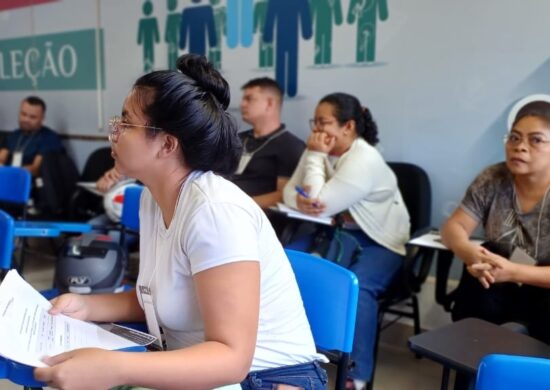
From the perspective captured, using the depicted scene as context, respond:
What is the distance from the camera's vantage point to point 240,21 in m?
3.34

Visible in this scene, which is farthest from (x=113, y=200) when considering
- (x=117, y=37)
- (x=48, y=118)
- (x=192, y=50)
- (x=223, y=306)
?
(x=223, y=306)

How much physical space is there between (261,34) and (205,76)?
7.48ft

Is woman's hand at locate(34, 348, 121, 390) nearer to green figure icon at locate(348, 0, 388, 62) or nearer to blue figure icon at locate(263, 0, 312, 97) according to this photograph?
green figure icon at locate(348, 0, 388, 62)

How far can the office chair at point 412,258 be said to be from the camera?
7.82ft

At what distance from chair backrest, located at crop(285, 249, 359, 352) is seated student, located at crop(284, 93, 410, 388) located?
944 millimetres

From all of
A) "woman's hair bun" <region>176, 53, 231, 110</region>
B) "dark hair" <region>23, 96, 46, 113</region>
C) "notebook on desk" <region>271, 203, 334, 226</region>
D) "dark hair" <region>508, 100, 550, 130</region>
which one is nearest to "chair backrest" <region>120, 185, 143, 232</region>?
"notebook on desk" <region>271, 203, 334, 226</region>

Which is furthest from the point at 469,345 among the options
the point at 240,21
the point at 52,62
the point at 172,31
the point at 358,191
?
the point at 52,62

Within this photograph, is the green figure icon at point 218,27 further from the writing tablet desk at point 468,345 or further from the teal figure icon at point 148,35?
the writing tablet desk at point 468,345

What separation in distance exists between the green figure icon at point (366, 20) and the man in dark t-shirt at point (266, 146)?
20.8 inches

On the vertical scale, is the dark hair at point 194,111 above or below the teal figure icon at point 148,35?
below

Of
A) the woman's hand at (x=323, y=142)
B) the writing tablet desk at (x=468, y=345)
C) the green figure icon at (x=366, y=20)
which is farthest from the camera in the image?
the green figure icon at (x=366, y=20)

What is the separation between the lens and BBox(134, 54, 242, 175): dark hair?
1.04m

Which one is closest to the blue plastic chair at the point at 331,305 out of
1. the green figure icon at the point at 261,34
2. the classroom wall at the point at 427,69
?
the classroom wall at the point at 427,69

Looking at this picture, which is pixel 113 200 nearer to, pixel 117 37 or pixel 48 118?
pixel 117 37
